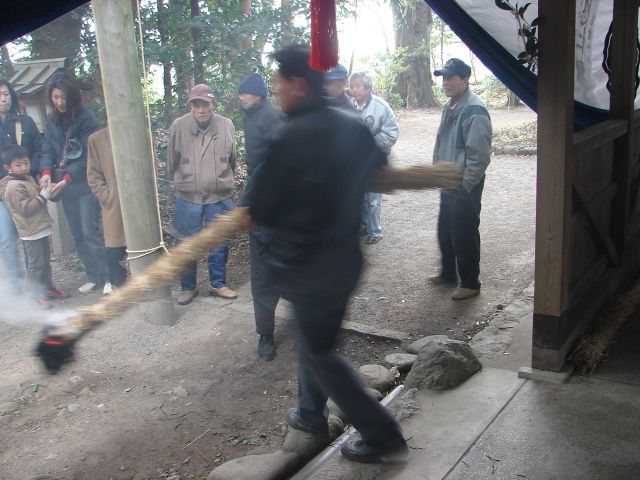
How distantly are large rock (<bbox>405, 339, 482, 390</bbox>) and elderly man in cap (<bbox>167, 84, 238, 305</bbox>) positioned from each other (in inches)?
101

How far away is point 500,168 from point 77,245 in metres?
7.48

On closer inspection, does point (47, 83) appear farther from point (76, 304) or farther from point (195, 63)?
point (76, 304)

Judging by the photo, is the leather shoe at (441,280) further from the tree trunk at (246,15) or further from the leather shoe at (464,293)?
the tree trunk at (246,15)

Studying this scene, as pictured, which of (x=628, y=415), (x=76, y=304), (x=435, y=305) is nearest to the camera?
(x=628, y=415)

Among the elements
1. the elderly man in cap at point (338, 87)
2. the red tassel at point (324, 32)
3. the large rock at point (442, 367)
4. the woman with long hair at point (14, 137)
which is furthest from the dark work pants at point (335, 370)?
the woman with long hair at point (14, 137)

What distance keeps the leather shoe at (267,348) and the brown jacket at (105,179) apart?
2.14 meters

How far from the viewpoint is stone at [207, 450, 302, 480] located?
3084 mm

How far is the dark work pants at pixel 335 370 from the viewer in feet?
9.15

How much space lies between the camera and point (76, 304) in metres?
6.01

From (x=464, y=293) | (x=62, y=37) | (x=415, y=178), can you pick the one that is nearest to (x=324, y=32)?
(x=415, y=178)

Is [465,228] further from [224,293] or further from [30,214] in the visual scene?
[30,214]

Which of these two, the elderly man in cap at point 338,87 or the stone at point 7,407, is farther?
the elderly man in cap at point 338,87

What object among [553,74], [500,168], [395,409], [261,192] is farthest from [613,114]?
[500,168]

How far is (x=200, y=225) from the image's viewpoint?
579 centimetres
